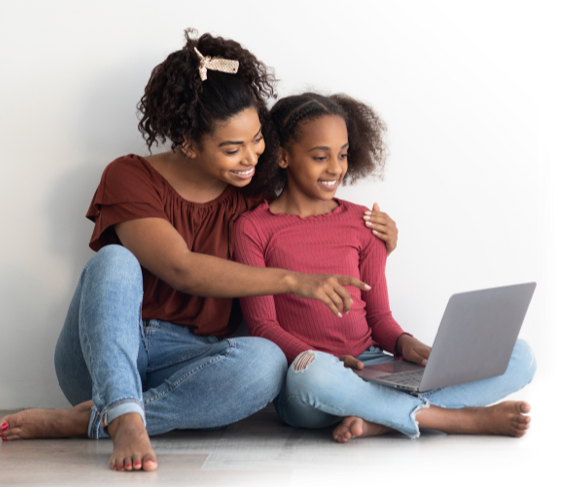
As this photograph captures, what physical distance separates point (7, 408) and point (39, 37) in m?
0.98

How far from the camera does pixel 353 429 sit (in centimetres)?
121

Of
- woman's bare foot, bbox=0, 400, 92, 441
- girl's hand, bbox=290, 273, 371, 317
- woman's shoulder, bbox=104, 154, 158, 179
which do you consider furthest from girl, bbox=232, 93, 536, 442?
woman's bare foot, bbox=0, 400, 92, 441

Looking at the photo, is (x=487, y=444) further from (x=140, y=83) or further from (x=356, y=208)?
(x=140, y=83)

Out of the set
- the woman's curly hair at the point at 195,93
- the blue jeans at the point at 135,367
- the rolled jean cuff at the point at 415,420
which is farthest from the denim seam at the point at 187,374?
the woman's curly hair at the point at 195,93

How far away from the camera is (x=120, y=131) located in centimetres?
166

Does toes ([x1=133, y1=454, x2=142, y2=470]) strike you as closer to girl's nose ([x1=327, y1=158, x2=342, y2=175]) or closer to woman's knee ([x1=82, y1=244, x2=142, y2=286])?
woman's knee ([x1=82, y1=244, x2=142, y2=286])

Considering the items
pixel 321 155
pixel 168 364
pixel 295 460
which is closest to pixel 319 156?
pixel 321 155

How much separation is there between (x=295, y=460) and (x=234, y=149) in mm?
668

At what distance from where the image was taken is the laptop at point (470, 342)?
113 cm

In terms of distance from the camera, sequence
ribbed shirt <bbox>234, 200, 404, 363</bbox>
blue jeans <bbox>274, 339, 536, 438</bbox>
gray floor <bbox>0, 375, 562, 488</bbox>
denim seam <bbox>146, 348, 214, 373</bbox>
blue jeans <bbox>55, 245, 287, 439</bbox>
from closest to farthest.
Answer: gray floor <bbox>0, 375, 562, 488</bbox> < blue jeans <bbox>55, 245, 287, 439</bbox> < blue jeans <bbox>274, 339, 536, 438</bbox> < denim seam <bbox>146, 348, 214, 373</bbox> < ribbed shirt <bbox>234, 200, 404, 363</bbox>

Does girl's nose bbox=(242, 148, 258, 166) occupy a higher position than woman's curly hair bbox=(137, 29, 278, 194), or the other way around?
woman's curly hair bbox=(137, 29, 278, 194)

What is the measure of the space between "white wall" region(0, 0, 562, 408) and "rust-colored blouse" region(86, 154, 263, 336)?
0.87ft

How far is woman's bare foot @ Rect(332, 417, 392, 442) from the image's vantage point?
1211mm

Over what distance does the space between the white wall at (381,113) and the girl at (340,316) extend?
Result: 147mm
